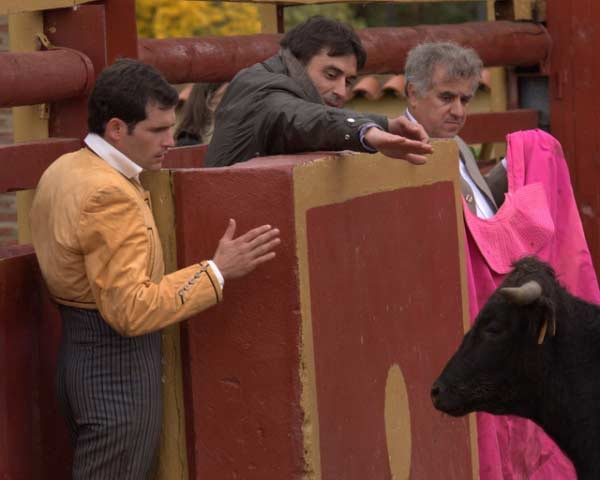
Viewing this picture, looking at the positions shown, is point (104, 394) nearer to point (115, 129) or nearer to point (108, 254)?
point (108, 254)

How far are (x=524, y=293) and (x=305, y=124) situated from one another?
0.80 meters

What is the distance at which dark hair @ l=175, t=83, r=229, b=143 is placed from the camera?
7430 millimetres

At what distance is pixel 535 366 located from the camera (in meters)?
4.71

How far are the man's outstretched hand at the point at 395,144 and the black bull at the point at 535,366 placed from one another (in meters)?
0.50

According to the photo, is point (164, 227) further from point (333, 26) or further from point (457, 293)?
point (457, 293)

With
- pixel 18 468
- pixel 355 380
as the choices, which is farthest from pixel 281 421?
pixel 18 468

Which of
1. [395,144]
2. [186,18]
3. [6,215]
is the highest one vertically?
[186,18]

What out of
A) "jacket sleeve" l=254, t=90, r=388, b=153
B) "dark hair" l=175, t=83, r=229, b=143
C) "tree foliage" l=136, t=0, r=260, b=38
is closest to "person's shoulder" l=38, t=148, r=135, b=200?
"jacket sleeve" l=254, t=90, r=388, b=153

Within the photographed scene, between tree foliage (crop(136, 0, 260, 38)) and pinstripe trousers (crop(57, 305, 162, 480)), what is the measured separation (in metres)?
11.5

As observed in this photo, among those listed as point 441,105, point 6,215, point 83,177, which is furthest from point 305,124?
point 6,215

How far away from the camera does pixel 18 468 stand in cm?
456

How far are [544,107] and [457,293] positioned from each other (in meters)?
3.41

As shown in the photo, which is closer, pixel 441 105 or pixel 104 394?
pixel 104 394

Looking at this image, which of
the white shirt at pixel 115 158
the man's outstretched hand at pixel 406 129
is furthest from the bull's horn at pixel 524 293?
the white shirt at pixel 115 158
